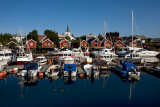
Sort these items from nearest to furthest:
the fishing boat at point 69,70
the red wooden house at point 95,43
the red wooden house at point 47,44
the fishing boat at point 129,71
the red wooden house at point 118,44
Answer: the fishing boat at point 69,70, the fishing boat at point 129,71, the red wooden house at point 47,44, the red wooden house at point 95,43, the red wooden house at point 118,44

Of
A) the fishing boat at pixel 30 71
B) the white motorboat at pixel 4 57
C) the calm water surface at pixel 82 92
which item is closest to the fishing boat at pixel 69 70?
the calm water surface at pixel 82 92

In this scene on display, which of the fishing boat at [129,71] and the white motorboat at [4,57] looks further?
the white motorboat at [4,57]

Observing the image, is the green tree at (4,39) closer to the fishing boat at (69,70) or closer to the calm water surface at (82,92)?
the calm water surface at (82,92)

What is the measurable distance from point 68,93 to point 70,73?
430 cm

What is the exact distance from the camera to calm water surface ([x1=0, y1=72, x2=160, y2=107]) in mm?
15609

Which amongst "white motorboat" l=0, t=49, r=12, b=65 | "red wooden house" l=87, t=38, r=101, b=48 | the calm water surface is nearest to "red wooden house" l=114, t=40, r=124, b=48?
"red wooden house" l=87, t=38, r=101, b=48

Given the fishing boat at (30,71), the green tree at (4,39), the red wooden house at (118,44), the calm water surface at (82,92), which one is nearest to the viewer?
the calm water surface at (82,92)

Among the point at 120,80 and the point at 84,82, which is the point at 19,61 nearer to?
the point at 84,82

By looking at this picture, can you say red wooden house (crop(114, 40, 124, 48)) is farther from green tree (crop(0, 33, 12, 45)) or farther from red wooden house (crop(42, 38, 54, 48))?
green tree (crop(0, 33, 12, 45))

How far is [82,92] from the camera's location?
61.1ft

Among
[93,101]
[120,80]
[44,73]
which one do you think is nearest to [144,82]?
[120,80]

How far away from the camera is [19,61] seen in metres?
31.0

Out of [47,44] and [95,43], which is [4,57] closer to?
[47,44]

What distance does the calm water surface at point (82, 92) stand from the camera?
15609 millimetres
